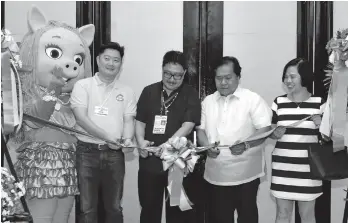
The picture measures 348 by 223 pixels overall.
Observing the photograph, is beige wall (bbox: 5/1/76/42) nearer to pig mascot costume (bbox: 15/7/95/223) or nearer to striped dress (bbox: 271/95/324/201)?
pig mascot costume (bbox: 15/7/95/223)

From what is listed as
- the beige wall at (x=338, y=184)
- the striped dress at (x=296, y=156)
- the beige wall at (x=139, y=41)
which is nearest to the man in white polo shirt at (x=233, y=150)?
the striped dress at (x=296, y=156)

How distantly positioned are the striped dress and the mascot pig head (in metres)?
1.26

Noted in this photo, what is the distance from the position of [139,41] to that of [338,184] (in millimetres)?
1712

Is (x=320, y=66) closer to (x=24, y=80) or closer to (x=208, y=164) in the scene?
(x=208, y=164)

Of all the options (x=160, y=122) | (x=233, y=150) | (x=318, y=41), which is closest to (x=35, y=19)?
(x=160, y=122)

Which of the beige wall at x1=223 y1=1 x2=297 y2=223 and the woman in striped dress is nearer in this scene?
the woman in striped dress

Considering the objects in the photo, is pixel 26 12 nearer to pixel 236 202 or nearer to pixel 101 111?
pixel 101 111

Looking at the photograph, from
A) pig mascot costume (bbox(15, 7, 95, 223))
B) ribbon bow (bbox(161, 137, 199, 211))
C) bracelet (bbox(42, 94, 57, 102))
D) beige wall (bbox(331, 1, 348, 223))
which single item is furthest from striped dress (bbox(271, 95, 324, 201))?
bracelet (bbox(42, 94, 57, 102))

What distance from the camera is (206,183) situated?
3041 millimetres

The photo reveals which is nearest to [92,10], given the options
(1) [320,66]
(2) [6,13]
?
(2) [6,13]

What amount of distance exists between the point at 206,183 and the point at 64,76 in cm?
112

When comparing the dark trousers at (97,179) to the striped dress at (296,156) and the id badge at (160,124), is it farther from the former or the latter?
the striped dress at (296,156)

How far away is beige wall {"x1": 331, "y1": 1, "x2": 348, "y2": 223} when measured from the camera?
10.7 ft

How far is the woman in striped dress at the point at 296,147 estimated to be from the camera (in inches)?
106
